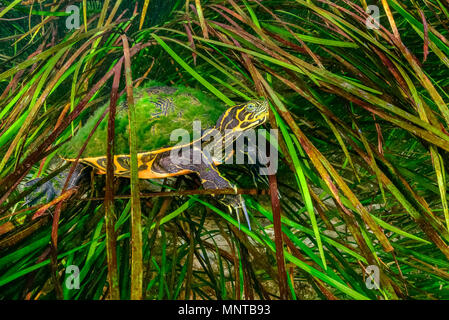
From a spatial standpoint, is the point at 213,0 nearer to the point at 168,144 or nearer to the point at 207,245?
the point at 168,144

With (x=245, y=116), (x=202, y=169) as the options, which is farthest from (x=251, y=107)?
(x=202, y=169)

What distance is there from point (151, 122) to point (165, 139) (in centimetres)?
5

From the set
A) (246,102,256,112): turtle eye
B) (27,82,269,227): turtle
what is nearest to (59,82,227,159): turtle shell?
(27,82,269,227): turtle

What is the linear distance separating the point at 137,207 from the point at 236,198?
0.86 feet

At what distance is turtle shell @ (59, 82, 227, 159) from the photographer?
1.90ft

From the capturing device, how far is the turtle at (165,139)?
0.57m

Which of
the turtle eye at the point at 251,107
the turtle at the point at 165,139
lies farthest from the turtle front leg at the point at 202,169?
the turtle eye at the point at 251,107

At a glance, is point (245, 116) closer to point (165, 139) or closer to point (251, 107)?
point (251, 107)

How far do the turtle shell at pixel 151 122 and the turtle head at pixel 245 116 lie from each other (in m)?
0.04

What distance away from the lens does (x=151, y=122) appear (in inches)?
23.4

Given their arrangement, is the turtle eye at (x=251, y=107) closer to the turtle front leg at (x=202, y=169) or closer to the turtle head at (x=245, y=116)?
the turtle head at (x=245, y=116)

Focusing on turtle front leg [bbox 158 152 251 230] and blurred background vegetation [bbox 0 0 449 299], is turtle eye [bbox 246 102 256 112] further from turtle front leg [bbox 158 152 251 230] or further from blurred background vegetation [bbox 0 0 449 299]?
turtle front leg [bbox 158 152 251 230]

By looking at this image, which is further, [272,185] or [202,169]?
[202,169]

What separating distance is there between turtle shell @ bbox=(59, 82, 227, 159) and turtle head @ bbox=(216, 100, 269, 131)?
4 cm
